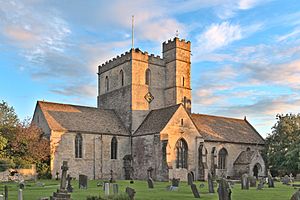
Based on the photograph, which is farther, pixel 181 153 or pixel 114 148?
pixel 114 148

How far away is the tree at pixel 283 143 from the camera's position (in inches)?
2027

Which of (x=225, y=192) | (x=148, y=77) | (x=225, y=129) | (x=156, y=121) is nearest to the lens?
(x=225, y=192)

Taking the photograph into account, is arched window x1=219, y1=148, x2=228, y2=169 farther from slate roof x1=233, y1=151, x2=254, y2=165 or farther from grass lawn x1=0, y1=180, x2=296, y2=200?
grass lawn x1=0, y1=180, x2=296, y2=200

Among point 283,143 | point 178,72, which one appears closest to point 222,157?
point 283,143

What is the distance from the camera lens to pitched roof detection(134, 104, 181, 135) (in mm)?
47906

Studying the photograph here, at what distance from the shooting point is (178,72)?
5747 centimetres

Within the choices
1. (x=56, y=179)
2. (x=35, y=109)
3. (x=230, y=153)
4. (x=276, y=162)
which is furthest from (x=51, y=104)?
(x=276, y=162)

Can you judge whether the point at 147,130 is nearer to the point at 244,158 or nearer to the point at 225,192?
the point at 244,158

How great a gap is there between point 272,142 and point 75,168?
1110 inches

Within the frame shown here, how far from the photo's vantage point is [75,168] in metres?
46.7

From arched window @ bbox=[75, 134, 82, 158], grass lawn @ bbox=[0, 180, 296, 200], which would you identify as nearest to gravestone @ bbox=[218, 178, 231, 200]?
grass lawn @ bbox=[0, 180, 296, 200]

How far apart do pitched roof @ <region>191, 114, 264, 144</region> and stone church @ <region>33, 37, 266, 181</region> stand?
19cm

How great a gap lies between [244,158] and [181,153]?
1131 cm

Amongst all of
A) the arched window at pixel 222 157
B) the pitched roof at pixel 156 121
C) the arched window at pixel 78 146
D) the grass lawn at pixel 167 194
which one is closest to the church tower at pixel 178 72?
the pitched roof at pixel 156 121
